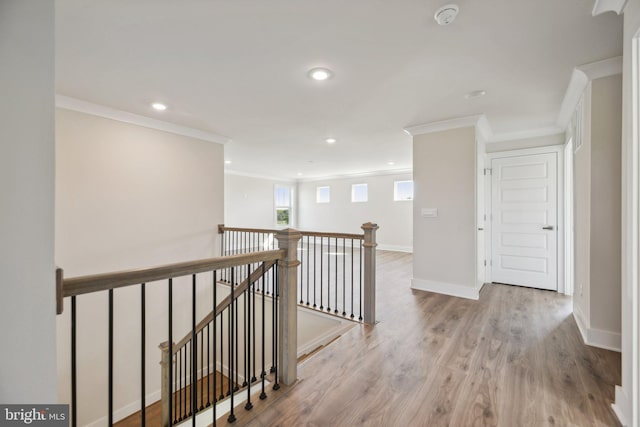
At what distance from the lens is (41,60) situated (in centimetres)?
80

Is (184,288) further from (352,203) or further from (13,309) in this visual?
(352,203)

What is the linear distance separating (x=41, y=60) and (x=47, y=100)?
0.11 metres

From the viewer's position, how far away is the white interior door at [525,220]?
394cm

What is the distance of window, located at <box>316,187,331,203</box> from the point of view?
9312mm

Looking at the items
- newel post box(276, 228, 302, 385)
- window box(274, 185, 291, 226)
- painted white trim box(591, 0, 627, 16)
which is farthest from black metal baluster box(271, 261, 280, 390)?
window box(274, 185, 291, 226)

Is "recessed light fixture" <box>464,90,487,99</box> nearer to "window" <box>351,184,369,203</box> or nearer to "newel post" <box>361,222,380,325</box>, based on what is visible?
"newel post" <box>361,222,380,325</box>

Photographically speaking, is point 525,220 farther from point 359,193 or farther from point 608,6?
point 359,193

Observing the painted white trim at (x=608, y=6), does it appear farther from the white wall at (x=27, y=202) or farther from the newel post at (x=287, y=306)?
the white wall at (x=27, y=202)

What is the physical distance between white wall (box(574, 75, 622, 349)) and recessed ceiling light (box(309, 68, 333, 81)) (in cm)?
223

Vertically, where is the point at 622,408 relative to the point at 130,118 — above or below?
below

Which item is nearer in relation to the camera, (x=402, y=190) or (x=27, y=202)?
(x=27, y=202)

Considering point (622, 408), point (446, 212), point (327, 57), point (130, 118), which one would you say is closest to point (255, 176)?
point (130, 118)

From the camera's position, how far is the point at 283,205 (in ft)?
31.6

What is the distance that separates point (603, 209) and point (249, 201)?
7679 mm
